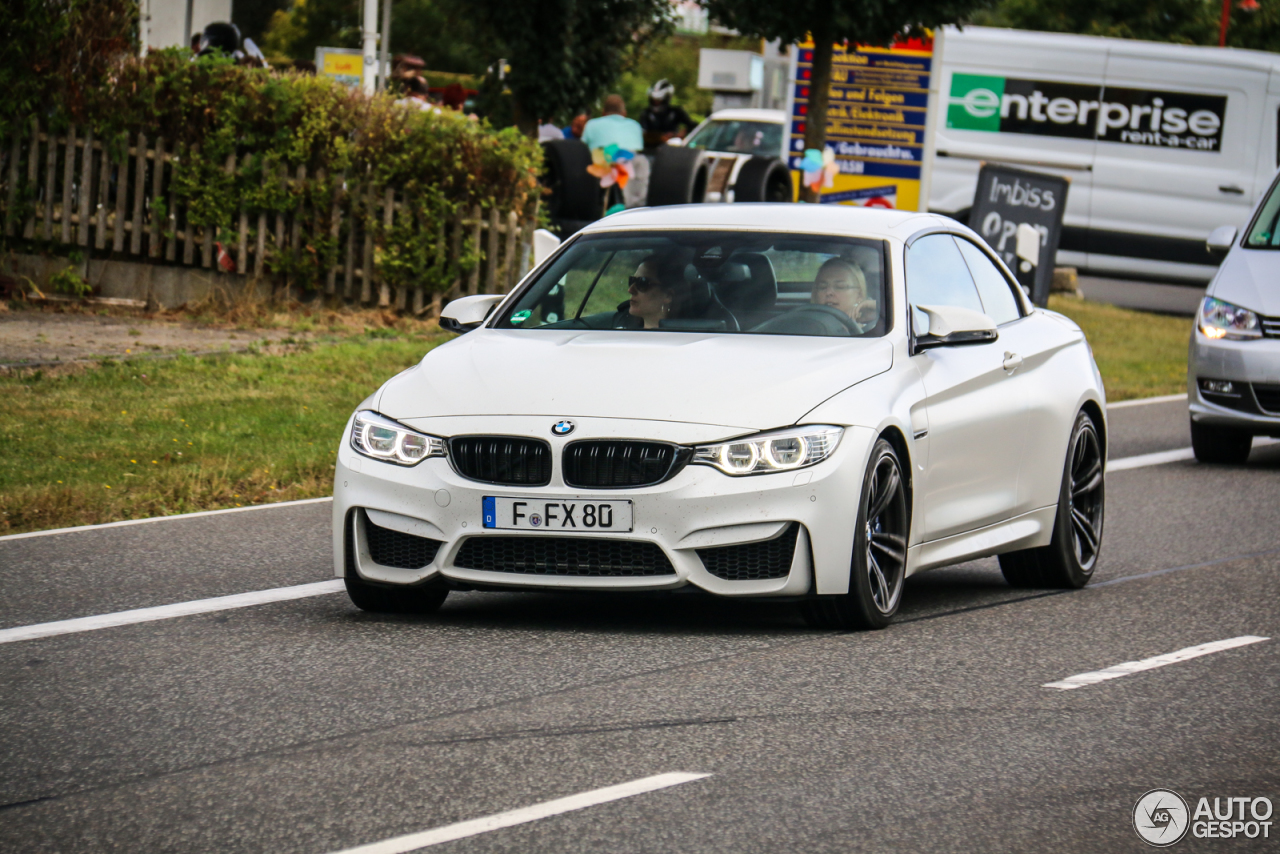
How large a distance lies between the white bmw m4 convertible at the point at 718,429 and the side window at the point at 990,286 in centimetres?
14

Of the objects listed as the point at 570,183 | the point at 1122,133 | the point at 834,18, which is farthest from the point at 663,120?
the point at 834,18

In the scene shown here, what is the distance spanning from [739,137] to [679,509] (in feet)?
68.7

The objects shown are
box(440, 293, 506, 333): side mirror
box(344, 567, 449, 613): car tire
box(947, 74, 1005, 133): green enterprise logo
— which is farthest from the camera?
box(947, 74, 1005, 133): green enterprise logo

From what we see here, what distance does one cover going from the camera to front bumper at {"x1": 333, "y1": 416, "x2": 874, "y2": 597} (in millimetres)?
6527

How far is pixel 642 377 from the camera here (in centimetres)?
685

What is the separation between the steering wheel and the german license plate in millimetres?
1435

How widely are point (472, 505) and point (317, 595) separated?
1.40m

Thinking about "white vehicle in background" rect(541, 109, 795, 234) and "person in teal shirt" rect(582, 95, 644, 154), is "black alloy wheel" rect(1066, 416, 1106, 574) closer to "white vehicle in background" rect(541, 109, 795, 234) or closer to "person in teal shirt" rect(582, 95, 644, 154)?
"white vehicle in background" rect(541, 109, 795, 234)

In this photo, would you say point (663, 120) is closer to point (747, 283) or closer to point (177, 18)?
point (177, 18)

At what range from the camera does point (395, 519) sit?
22.4ft

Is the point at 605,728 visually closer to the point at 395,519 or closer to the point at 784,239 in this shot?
the point at 395,519

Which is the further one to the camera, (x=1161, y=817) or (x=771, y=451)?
(x=771, y=451)

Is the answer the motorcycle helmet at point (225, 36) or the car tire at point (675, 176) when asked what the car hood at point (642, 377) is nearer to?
the car tire at point (675, 176)

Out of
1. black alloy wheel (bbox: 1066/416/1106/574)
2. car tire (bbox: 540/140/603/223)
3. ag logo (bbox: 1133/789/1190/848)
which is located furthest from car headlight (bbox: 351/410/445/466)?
car tire (bbox: 540/140/603/223)
